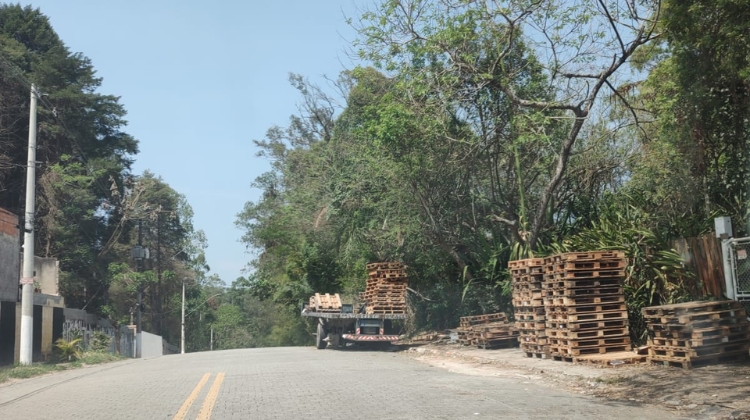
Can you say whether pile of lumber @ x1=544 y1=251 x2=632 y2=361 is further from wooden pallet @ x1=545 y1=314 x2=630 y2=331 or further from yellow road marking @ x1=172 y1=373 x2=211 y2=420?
yellow road marking @ x1=172 y1=373 x2=211 y2=420

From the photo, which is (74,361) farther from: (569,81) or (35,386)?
(569,81)

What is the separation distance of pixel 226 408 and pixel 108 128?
38.5 m

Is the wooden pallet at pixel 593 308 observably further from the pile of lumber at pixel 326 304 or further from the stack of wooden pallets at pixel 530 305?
the pile of lumber at pixel 326 304

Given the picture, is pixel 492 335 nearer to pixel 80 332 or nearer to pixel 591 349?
pixel 591 349

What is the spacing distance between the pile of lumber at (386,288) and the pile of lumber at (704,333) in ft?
44.3

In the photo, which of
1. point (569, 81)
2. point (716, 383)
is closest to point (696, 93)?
point (716, 383)

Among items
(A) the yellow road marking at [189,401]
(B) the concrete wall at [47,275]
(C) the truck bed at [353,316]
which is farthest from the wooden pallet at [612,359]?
(B) the concrete wall at [47,275]

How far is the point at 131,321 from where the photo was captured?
177 feet

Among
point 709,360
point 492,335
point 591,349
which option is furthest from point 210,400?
point 492,335

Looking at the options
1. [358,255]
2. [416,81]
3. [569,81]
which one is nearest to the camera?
[416,81]

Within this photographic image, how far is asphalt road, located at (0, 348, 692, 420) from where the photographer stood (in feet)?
30.5

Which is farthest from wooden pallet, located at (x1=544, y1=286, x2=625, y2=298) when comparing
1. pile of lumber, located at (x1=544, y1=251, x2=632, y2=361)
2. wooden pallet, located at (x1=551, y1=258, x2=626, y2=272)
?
wooden pallet, located at (x1=551, y1=258, x2=626, y2=272)

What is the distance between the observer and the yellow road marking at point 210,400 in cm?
950

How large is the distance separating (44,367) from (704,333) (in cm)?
1852
